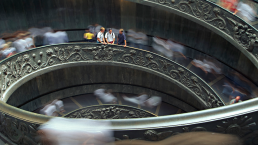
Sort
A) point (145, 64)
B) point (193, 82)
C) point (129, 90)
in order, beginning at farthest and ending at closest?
point (129, 90)
point (145, 64)
point (193, 82)

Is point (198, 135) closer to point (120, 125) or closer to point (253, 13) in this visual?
point (120, 125)

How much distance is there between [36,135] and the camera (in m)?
3.44

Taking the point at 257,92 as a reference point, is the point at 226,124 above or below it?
below

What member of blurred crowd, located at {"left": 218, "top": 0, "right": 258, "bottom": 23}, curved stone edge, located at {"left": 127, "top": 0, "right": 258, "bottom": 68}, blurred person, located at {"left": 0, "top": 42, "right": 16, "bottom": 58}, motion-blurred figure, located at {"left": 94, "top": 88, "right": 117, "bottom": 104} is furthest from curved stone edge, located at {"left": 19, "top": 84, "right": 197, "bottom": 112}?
blurred crowd, located at {"left": 218, "top": 0, "right": 258, "bottom": 23}

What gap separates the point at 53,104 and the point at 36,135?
34.6 feet

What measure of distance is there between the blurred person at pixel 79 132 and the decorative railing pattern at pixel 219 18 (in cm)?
765

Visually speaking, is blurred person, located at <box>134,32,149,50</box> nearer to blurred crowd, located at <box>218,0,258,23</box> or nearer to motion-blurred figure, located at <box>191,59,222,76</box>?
motion-blurred figure, located at <box>191,59,222,76</box>

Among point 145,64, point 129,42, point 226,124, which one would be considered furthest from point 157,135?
point 129,42

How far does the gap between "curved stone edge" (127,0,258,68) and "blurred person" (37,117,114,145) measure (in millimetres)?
7421

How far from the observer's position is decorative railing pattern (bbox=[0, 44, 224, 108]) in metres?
9.84

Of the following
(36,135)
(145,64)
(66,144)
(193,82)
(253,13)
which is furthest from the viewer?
(145,64)

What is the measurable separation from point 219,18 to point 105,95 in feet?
25.8

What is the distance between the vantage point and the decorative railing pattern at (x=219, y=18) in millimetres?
8930

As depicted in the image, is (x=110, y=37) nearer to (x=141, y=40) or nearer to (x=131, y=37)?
(x=131, y=37)
